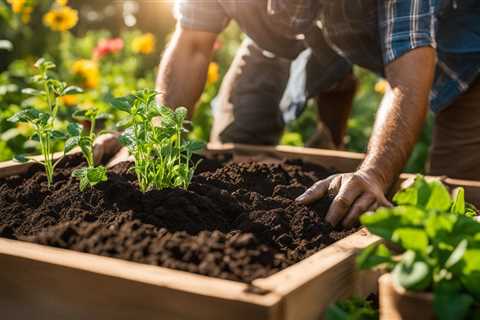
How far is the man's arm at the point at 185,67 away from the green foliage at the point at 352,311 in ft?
4.99

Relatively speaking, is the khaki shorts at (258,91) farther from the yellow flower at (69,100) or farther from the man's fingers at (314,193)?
Answer: the man's fingers at (314,193)

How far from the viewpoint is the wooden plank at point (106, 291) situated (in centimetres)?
136

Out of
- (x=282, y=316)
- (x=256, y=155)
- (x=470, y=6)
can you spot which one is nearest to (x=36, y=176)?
(x=256, y=155)

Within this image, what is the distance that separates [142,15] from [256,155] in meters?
5.89

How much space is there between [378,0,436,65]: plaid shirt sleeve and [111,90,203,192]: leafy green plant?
0.77 metres

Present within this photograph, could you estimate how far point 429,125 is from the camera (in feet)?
15.8

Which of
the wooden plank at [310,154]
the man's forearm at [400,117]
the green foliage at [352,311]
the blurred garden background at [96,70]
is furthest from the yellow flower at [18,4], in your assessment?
the green foliage at [352,311]

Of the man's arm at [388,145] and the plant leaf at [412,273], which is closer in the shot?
the plant leaf at [412,273]

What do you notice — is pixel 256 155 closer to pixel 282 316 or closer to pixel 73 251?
pixel 73 251

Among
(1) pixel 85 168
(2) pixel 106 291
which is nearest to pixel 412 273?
(2) pixel 106 291

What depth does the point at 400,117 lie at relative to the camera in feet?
7.13

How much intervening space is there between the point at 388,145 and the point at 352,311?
0.77 meters

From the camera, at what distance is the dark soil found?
62.1 inches

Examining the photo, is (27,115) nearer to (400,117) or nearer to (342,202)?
(342,202)
